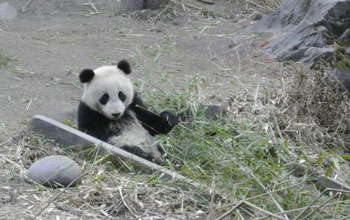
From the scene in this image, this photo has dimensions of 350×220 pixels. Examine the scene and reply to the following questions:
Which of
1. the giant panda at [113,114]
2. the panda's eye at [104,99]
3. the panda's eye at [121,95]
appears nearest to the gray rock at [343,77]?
the giant panda at [113,114]

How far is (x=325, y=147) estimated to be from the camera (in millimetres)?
7801

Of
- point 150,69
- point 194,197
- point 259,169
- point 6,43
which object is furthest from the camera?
point 6,43

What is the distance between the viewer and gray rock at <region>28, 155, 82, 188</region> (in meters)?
5.41

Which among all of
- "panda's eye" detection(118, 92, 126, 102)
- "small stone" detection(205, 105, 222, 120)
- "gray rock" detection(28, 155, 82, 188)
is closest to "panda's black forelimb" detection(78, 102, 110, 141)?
"panda's eye" detection(118, 92, 126, 102)

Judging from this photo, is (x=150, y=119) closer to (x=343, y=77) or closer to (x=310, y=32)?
(x=343, y=77)

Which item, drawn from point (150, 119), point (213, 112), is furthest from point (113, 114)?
point (213, 112)

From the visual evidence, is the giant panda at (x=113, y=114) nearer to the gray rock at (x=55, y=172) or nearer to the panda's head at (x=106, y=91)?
the panda's head at (x=106, y=91)

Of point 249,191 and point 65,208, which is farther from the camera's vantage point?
point 249,191

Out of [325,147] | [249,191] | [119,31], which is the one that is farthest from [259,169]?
[119,31]

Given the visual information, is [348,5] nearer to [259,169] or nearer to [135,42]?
[135,42]

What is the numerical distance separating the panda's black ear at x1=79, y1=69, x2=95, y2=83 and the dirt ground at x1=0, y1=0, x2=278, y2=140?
78 cm

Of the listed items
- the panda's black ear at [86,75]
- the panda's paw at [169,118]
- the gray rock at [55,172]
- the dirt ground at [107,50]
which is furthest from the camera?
the dirt ground at [107,50]

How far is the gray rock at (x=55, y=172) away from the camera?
541cm

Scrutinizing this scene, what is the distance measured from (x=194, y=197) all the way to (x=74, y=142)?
4.02ft
